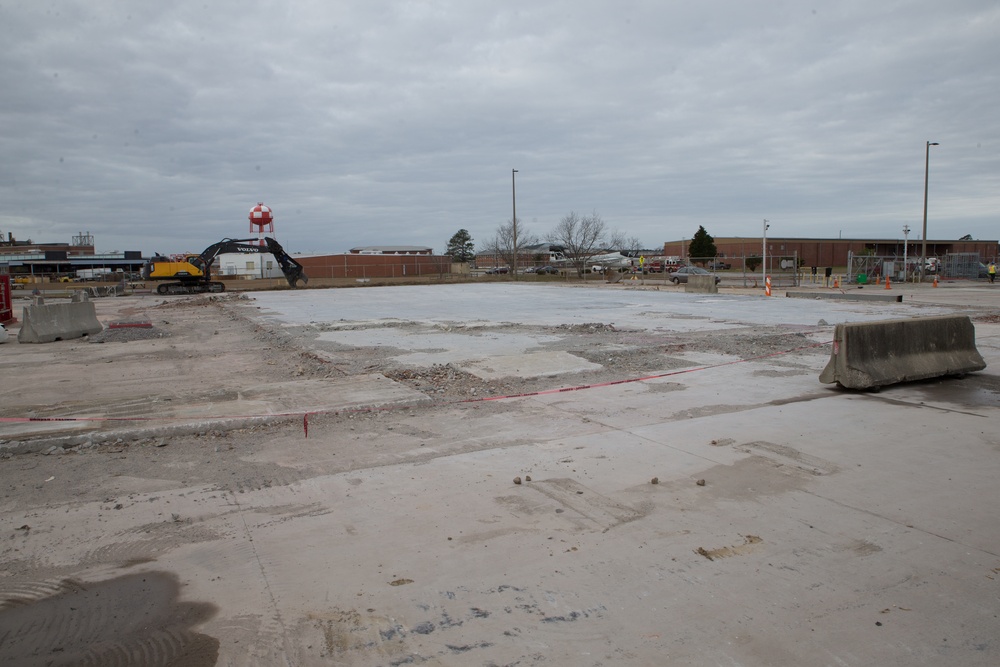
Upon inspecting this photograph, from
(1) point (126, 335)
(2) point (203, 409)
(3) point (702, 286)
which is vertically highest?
(3) point (702, 286)

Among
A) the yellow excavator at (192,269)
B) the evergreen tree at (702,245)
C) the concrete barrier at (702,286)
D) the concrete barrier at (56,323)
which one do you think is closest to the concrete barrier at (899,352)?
the concrete barrier at (56,323)

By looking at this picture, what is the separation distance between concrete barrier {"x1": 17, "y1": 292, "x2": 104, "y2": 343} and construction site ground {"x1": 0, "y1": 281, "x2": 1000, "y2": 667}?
7599 mm

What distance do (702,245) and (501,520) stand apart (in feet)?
329

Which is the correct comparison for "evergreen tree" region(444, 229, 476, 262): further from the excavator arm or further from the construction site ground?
the construction site ground

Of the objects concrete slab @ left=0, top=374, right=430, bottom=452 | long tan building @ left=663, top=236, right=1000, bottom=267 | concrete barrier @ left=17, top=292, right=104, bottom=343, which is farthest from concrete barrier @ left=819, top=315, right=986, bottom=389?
long tan building @ left=663, top=236, right=1000, bottom=267

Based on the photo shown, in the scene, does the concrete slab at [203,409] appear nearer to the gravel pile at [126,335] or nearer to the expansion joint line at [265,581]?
the expansion joint line at [265,581]

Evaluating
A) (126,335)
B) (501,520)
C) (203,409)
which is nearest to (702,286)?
(126,335)

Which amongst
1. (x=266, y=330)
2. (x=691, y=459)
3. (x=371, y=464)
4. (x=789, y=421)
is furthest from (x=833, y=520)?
(x=266, y=330)

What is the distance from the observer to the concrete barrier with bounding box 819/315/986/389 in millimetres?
9734

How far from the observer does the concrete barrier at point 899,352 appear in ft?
31.9

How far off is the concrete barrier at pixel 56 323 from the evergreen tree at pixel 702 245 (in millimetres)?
87222

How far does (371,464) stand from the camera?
22.3 ft

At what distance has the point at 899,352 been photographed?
10.2 m

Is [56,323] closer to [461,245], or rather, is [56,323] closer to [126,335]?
[126,335]
